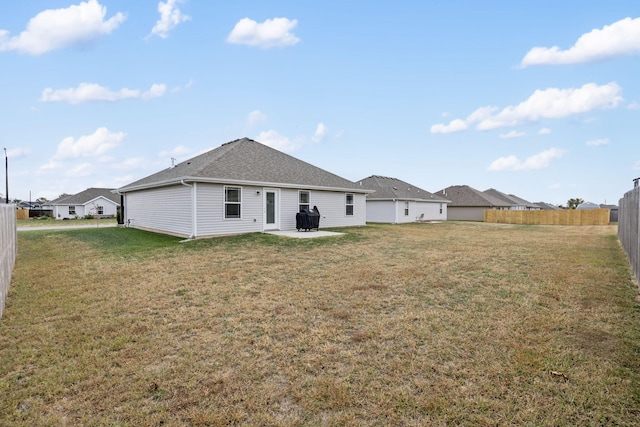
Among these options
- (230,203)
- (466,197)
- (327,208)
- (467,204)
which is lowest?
(327,208)

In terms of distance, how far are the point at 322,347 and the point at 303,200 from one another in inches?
517

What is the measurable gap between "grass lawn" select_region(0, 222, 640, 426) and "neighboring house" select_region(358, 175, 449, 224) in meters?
19.8

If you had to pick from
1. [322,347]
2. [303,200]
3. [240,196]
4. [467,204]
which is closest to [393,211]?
[303,200]

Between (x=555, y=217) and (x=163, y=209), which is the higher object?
(x=163, y=209)

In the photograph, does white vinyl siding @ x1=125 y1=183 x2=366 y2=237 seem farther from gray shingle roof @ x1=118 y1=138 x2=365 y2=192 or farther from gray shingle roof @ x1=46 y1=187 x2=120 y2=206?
gray shingle roof @ x1=46 y1=187 x2=120 y2=206

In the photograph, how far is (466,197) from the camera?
38875 millimetres

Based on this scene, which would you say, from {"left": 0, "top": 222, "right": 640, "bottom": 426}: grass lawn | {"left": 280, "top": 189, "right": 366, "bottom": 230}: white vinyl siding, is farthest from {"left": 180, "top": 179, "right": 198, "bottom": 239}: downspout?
{"left": 0, "top": 222, "right": 640, "bottom": 426}: grass lawn

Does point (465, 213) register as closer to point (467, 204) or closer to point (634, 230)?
point (467, 204)

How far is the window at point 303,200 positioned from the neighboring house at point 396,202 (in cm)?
1153

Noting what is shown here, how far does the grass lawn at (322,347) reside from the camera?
260cm

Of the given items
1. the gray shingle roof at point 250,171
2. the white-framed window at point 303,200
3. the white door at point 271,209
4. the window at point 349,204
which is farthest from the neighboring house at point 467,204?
the white door at point 271,209

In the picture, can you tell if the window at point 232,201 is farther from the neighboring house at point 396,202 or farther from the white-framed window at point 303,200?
the neighboring house at point 396,202

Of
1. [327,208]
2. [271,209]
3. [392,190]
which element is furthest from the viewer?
[392,190]

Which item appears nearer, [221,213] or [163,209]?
[221,213]
